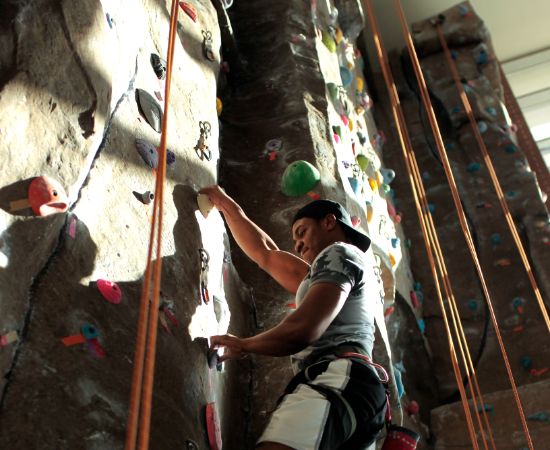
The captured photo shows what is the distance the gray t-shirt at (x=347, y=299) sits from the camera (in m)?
1.49

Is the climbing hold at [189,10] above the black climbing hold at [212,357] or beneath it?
above

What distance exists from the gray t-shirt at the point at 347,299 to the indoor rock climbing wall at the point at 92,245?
0.33m

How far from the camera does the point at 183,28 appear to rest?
2.49 m

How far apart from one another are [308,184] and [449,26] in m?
3.46

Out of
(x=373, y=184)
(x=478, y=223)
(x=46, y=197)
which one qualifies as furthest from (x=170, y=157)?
(x=478, y=223)

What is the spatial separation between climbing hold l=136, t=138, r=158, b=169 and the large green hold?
0.90m

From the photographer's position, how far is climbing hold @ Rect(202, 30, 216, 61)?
2.58 m

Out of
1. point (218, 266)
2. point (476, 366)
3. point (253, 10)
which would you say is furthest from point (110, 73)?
point (476, 366)

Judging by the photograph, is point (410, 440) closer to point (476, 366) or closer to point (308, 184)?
point (308, 184)

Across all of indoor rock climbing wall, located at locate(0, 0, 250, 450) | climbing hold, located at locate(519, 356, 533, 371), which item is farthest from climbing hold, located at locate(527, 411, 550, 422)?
indoor rock climbing wall, located at locate(0, 0, 250, 450)

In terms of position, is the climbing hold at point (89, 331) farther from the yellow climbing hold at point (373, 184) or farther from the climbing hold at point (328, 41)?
the climbing hold at point (328, 41)

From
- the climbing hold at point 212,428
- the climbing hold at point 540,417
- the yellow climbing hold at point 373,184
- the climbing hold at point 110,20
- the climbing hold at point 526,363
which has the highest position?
the yellow climbing hold at point 373,184

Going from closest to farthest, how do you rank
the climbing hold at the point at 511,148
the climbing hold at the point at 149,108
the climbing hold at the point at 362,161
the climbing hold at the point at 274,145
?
the climbing hold at the point at 149,108 < the climbing hold at the point at 274,145 < the climbing hold at the point at 362,161 < the climbing hold at the point at 511,148

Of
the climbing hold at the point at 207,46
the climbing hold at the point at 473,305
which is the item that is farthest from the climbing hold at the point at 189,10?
the climbing hold at the point at 473,305
